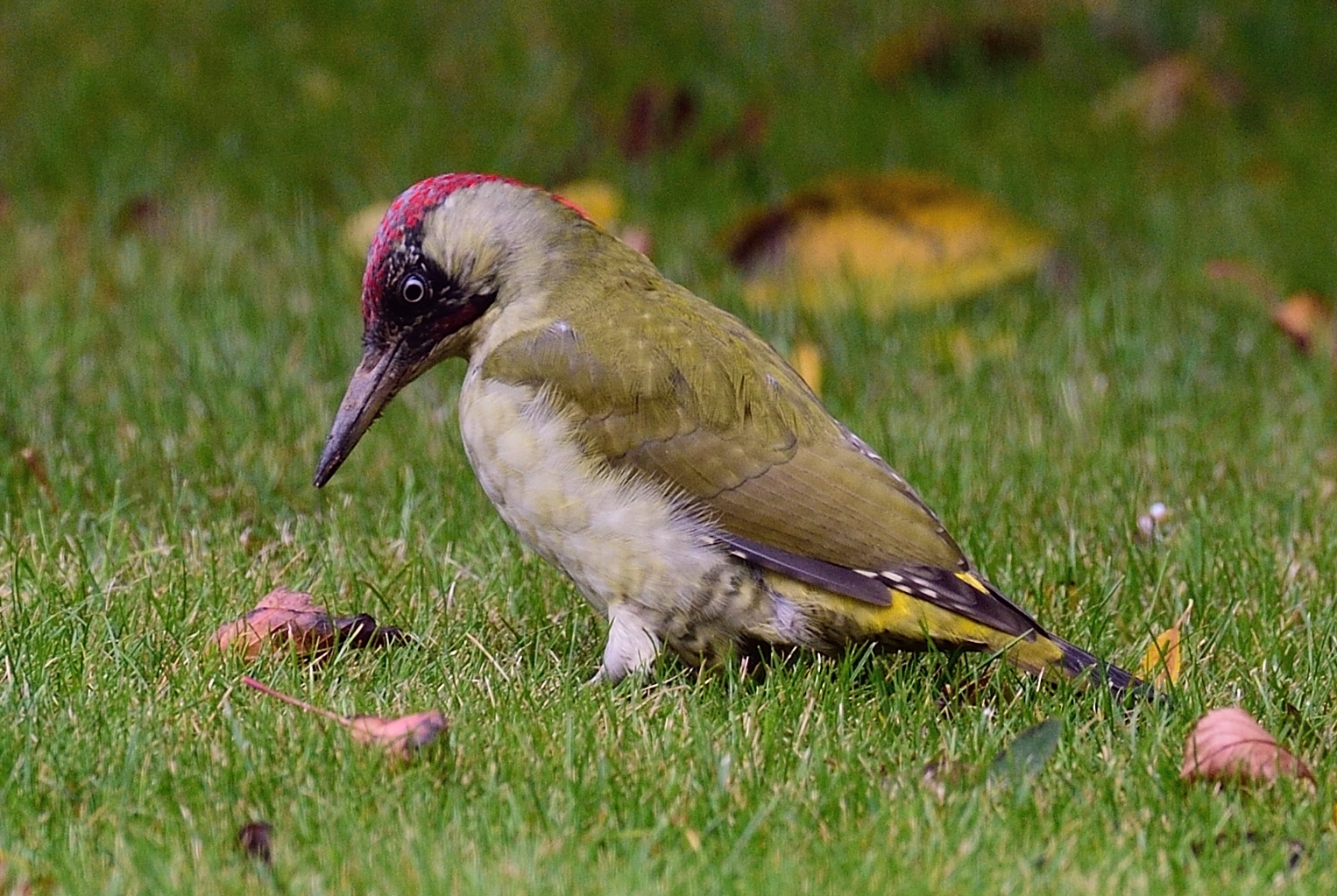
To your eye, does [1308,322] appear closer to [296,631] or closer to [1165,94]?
[1165,94]

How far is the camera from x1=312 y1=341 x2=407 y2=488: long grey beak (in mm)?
3678

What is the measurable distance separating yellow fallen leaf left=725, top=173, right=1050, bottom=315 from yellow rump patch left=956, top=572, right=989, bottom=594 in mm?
2575

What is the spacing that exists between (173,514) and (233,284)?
1.94 meters

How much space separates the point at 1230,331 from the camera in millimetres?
5762

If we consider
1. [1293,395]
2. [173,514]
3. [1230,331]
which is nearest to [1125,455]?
[1293,395]

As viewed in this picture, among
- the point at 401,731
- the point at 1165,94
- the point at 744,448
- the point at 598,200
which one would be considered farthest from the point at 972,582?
the point at 1165,94

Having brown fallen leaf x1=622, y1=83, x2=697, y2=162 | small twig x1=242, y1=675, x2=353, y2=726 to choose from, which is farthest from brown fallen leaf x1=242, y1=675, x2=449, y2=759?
brown fallen leaf x1=622, y1=83, x2=697, y2=162

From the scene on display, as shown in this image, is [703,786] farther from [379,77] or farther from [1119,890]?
[379,77]

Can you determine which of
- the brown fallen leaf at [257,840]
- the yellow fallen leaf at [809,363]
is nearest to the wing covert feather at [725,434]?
the brown fallen leaf at [257,840]

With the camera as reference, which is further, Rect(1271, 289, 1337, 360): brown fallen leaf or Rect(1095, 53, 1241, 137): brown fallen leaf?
Rect(1095, 53, 1241, 137): brown fallen leaf

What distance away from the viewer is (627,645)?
3.39 m

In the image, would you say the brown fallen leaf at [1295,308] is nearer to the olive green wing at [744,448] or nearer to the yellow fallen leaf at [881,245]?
the yellow fallen leaf at [881,245]

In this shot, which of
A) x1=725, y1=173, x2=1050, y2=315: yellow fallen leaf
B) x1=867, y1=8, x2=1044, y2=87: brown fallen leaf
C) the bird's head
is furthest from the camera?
x1=867, y1=8, x2=1044, y2=87: brown fallen leaf

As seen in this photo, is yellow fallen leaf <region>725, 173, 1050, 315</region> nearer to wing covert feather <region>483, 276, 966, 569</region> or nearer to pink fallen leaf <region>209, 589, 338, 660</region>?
wing covert feather <region>483, 276, 966, 569</region>
